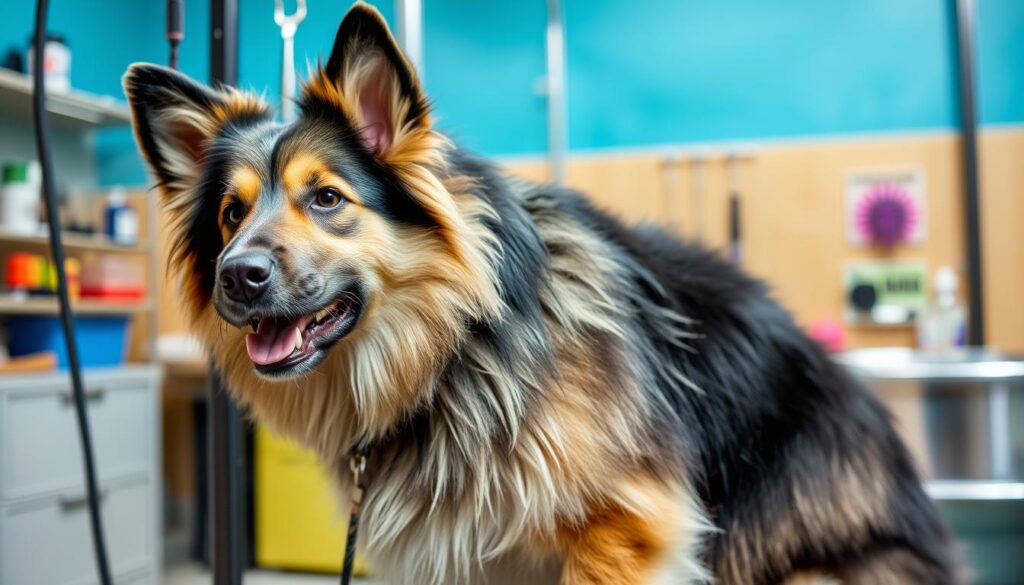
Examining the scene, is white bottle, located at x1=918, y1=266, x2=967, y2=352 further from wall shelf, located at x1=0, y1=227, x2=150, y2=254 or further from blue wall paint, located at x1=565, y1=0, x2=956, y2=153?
wall shelf, located at x1=0, y1=227, x2=150, y2=254

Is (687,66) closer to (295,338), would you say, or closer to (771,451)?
(771,451)

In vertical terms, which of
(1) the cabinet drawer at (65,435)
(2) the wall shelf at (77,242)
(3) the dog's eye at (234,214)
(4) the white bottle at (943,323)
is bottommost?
(1) the cabinet drawer at (65,435)

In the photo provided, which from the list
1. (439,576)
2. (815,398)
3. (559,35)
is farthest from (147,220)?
(815,398)

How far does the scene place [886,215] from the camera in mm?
2938

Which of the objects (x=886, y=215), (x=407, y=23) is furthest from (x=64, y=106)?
(x=886, y=215)

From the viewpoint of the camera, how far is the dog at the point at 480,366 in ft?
3.30

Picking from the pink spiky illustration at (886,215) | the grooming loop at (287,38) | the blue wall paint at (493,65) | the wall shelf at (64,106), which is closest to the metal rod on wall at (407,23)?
the grooming loop at (287,38)

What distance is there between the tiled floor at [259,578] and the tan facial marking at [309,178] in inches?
88.9

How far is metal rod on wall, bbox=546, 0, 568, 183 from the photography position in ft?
11.2

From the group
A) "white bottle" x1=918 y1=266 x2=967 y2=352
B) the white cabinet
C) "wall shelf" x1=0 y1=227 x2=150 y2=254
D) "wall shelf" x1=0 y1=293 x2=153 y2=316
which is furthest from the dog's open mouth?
"white bottle" x1=918 y1=266 x2=967 y2=352

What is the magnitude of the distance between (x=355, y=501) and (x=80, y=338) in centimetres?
219

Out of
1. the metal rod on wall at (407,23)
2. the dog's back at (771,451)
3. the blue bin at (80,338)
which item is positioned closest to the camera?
the dog's back at (771,451)

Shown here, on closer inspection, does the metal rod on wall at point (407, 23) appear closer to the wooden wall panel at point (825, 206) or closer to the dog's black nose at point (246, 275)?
the dog's black nose at point (246, 275)

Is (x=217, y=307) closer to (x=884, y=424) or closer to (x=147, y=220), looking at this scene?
(x=884, y=424)
